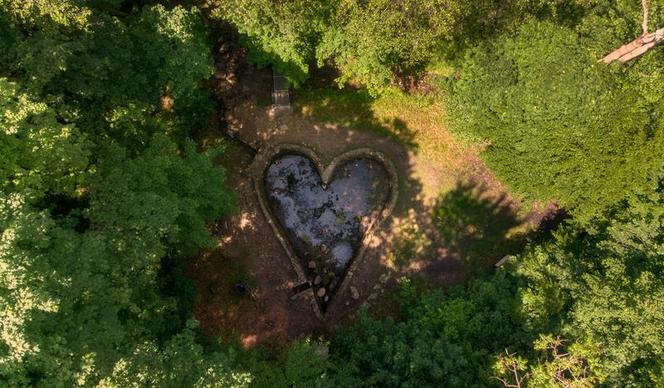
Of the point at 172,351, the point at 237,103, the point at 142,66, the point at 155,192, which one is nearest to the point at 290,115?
the point at 237,103

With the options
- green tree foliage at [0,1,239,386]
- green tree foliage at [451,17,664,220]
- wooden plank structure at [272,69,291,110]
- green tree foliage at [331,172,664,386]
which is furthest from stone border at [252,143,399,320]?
green tree foliage at [451,17,664,220]

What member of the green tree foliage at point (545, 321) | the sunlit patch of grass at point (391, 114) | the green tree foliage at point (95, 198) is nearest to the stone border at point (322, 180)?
the sunlit patch of grass at point (391, 114)

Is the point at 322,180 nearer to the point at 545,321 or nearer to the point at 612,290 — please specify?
the point at 545,321

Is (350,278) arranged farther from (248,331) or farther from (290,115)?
(290,115)

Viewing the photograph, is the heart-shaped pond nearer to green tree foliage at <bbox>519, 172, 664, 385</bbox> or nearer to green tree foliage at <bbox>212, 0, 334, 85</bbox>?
green tree foliage at <bbox>212, 0, 334, 85</bbox>

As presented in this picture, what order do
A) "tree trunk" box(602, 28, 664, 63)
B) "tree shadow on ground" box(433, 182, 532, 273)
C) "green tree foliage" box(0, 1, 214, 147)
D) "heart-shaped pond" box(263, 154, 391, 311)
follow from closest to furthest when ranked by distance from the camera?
"green tree foliage" box(0, 1, 214, 147)
"tree trunk" box(602, 28, 664, 63)
"tree shadow on ground" box(433, 182, 532, 273)
"heart-shaped pond" box(263, 154, 391, 311)

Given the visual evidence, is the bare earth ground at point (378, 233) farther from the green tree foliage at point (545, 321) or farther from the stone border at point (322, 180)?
the green tree foliage at point (545, 321)

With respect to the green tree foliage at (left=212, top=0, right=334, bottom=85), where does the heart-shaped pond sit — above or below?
below
